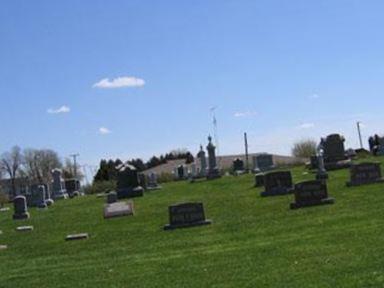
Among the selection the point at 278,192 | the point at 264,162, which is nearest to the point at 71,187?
the point at 264,162

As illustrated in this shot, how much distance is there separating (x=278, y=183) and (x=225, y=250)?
12898mm

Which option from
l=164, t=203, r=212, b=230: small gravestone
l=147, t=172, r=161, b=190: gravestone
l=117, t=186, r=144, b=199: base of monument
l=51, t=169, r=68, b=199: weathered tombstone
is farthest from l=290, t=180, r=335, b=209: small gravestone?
l=51, t=169, r=68, b=199: weathered tombstone

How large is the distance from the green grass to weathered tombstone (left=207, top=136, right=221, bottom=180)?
22103 millimetres

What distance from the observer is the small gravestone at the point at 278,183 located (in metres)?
25.8

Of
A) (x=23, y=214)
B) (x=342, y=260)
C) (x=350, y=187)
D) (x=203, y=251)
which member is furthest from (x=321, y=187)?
(x=23, y=214)

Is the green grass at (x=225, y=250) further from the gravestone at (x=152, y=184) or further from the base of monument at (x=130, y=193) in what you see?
the gravestone at (x=152, y=184)

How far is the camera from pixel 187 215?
19250 mm

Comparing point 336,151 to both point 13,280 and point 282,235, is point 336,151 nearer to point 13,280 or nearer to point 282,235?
point 282,235

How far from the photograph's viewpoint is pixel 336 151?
3700 centimetres

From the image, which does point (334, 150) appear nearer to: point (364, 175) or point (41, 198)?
point (364, 175)

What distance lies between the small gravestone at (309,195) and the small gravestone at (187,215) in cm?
279

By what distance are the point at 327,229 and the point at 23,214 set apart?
780 inches

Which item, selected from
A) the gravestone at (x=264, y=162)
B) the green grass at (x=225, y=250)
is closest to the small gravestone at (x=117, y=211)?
the green grass at (x=225, y=250)

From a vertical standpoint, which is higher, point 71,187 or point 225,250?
point 71,187
